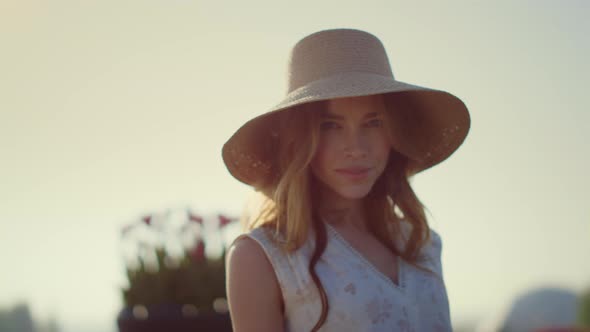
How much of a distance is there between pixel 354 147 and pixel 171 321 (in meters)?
1.66

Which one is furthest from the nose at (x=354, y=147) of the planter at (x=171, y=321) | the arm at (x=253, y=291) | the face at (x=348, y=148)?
the planter at (x=171, y=321)

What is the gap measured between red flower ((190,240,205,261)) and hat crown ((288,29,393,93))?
1489mm

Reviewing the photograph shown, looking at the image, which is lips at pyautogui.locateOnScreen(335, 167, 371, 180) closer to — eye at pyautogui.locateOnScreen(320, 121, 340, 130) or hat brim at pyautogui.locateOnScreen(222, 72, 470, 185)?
eye at pyautogui.locateOnScreen(320, 121, 340, 130)

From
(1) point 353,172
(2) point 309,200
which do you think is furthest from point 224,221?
(1) point 353,172

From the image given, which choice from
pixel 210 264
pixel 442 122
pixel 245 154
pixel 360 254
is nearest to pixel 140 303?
pixel 210 264

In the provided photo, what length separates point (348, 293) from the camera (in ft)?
7.22

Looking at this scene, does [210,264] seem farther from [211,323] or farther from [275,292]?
[275,292]

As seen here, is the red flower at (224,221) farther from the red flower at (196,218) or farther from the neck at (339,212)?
the neck at (339,212)

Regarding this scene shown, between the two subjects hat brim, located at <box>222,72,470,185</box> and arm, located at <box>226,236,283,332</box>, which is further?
hat brim, located at <box>222,72,470,185</box>

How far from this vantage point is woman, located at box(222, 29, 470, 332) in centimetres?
217

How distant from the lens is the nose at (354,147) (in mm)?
2277

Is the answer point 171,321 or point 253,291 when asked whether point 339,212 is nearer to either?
point 253,291

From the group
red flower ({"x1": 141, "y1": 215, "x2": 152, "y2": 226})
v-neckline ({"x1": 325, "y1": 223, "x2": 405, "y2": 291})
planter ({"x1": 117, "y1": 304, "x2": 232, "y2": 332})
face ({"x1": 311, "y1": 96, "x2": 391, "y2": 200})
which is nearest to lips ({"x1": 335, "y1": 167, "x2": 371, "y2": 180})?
face ({"x1": 311, "y1": 96, "x2": 391, "y2": 200})

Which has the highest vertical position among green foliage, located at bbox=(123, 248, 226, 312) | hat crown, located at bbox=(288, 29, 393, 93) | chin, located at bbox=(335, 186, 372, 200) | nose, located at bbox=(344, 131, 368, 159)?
hat crown, located at bbox=(288, 29, 393, 93)
